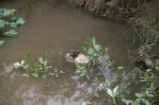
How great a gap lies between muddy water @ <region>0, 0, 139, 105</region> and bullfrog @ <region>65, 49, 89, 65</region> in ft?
0.31

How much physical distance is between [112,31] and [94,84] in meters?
1.19

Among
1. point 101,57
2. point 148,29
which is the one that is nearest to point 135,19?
point 148,29

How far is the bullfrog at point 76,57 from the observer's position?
9.45 feet

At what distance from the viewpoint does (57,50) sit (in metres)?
3.13

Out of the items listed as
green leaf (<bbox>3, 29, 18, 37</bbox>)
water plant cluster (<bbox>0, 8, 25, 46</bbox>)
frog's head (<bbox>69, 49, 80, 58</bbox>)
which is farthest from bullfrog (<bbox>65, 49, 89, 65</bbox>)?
water plant cluster (<bbox>0, 8, 25, 46</bbox>)

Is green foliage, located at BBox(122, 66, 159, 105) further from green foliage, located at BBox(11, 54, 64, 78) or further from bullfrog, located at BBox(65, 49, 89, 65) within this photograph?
green foliage, located at BBox(11, 54, 64, 78)

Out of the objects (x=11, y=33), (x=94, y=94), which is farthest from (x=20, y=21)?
(x=94, y=94)

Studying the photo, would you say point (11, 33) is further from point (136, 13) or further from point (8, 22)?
point (136, 13)

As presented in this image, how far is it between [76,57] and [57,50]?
1.17 ft

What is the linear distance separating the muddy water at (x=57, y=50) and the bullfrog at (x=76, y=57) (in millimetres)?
94

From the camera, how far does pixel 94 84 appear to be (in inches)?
102

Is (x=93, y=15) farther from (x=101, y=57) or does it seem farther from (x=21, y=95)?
(x=21, y=95)

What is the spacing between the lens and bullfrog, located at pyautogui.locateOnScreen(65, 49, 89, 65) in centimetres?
288

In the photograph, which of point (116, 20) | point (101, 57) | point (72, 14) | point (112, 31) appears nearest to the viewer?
point (101, 57)
